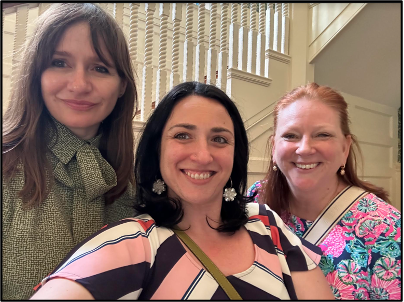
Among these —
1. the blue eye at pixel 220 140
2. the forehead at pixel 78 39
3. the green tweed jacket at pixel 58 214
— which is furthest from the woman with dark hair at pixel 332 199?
the forehead at pixel 78 39

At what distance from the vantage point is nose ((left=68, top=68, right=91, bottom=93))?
1013 mm

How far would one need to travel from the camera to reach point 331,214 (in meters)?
1.31

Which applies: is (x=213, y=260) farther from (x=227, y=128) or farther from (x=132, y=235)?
(x=227, y=128)

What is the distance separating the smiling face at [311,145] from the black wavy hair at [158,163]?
34 centimetres

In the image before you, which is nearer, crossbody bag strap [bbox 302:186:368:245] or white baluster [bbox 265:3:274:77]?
crossbody bag strap [bbox 302:186:368:245]

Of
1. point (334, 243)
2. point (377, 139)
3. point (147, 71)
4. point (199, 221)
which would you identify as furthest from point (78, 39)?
point (377, 139)

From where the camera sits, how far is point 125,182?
1.17 meters

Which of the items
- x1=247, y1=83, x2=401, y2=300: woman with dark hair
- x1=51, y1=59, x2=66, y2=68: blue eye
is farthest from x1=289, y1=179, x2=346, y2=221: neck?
x1=51, y1=59, x2=66, y2=68: blue eye

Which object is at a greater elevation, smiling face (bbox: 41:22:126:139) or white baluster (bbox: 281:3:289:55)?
white baluster (bbox: 281:3:289:55)

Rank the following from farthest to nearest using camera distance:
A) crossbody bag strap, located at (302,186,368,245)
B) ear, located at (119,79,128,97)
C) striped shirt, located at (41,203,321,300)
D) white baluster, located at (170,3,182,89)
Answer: white baluster, located at (170,3,182,89)
crossbody bag strap, located at (302,186,368,245)
ear, located at (119,79,128,97)
striped shirt, located at (41,203,321,300)

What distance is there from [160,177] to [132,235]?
275 mm

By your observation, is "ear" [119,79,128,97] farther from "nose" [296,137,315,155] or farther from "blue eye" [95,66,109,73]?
"nose" [296,137,315,155]

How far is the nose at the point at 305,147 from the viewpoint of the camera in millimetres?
1302

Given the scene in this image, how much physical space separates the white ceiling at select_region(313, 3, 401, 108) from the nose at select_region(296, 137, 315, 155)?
1916 millimetres
